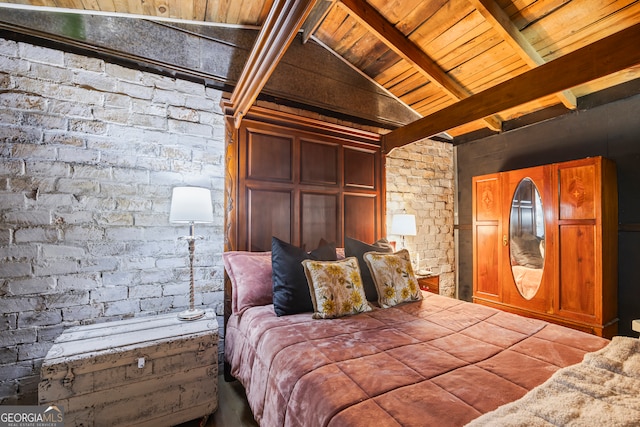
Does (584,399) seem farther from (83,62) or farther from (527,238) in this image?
(83,62)

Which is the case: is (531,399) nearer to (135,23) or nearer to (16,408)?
(16,408)

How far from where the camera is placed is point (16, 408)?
4.94 feet

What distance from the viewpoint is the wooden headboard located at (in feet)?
8.06

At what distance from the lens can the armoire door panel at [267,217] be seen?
2512 millimetres

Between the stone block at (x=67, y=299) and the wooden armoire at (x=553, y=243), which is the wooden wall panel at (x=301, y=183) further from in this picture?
the wooden armoire at (x=553, y=243)

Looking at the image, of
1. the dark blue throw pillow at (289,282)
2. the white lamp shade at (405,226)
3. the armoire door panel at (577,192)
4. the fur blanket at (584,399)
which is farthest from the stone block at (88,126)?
the armoire door panel at (577,192)

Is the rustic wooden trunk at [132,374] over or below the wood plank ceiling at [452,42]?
below

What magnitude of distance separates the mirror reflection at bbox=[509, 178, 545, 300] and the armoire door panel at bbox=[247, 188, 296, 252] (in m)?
2.43

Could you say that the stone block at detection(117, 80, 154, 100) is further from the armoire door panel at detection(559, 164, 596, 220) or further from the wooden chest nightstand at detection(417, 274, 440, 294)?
the armoire door panel at detection(559, 164, 596, 220)

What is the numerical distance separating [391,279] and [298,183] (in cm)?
125

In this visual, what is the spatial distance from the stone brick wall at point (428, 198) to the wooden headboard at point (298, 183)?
0.38 meters

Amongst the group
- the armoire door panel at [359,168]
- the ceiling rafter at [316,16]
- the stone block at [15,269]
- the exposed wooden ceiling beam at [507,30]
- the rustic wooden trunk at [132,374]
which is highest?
the ceiling rafter at [316,16]

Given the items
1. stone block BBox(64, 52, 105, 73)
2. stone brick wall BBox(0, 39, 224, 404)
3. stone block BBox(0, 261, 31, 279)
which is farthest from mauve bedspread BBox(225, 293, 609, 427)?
stone block BBox(64, 52, 105, 73)

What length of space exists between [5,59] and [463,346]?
3.15 m
